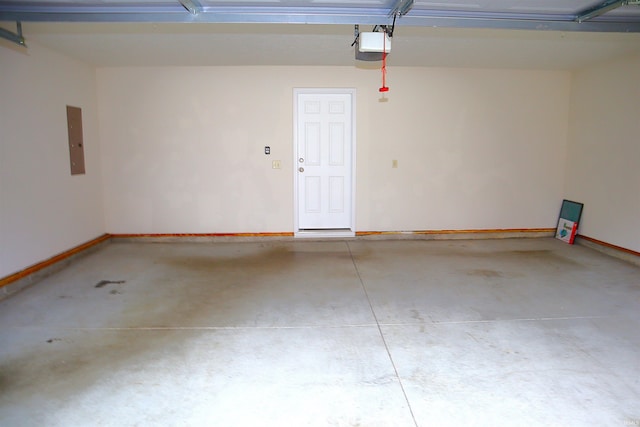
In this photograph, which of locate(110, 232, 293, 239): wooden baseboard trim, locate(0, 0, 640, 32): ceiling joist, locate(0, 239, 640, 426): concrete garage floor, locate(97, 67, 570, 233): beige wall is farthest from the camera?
locate(110, 232, 293, 239): wooden baseboard trim

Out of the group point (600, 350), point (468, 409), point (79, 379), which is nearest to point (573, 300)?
point (600, 350)

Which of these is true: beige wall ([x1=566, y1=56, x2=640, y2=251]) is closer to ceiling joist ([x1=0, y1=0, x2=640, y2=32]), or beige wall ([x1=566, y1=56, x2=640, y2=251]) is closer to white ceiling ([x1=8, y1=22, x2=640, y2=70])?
white ceiling ([x1=8, y1=22, x2=640, y2=70])

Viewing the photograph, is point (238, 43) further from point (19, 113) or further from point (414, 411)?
point (414, 411)

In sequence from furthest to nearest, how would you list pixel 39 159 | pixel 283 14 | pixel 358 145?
pixel 358 145 → pixel 39 159 → pixel 283 14

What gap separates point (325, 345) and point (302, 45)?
3234 mm

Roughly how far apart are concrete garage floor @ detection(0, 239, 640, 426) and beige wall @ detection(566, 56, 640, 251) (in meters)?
0.67

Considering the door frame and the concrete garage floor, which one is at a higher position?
the door frame

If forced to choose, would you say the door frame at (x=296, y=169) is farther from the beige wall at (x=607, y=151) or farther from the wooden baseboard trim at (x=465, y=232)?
the beige wall at (x=607, y=151)

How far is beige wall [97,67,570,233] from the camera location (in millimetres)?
5723

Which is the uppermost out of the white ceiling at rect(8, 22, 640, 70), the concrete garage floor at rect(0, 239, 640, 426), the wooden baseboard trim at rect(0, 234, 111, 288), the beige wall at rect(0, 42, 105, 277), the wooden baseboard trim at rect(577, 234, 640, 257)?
the white ceiling at rect(8, 22, 640, 70)

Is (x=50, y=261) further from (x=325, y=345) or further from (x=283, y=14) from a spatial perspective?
(x=283, y=14)

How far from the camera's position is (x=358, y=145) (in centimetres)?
588

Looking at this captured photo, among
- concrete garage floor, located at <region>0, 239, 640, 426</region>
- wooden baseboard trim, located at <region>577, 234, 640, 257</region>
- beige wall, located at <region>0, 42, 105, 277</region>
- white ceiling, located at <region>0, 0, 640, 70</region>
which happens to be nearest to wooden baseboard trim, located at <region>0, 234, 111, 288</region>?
beige wall, located at <region>0, 42, 105, 277</region>

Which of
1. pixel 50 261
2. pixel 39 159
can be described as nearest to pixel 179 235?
pixel 50 261
